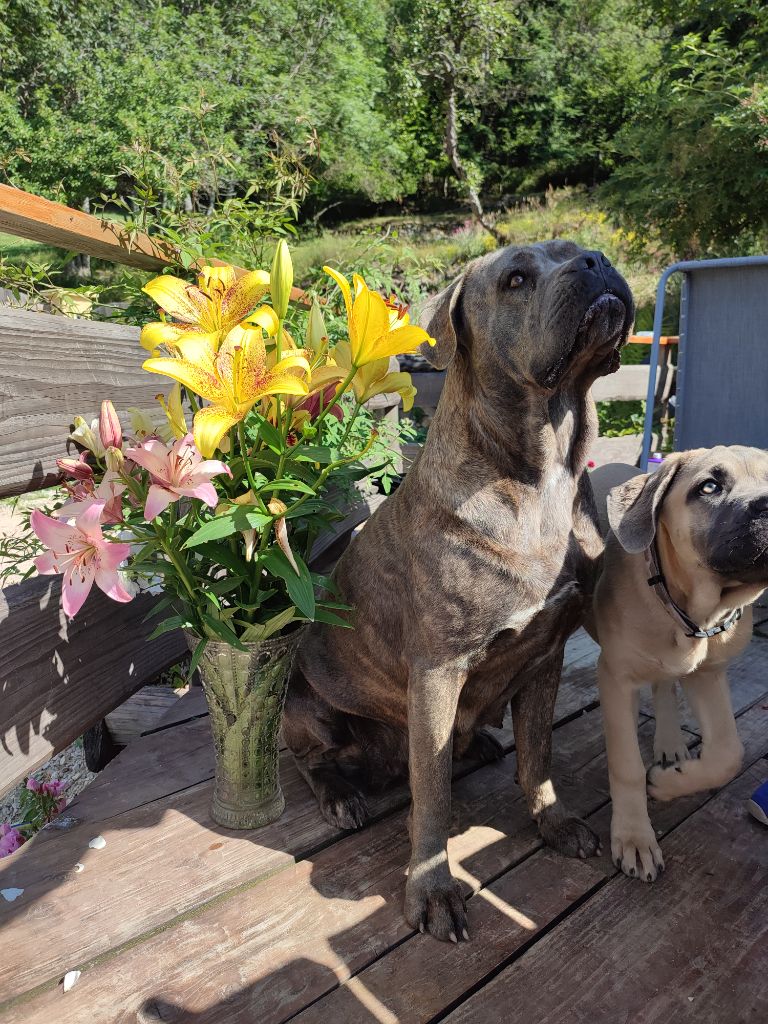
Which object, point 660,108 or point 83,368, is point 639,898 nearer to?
point 83,368

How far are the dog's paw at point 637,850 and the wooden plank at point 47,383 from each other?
1672 mm

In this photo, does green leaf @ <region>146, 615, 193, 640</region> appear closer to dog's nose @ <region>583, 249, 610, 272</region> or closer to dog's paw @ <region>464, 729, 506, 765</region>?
dog's paw @ <region>464, 729, 506, 765</region>

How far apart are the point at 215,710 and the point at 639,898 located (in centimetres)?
112

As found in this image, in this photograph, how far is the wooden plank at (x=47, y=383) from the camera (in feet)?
5.52

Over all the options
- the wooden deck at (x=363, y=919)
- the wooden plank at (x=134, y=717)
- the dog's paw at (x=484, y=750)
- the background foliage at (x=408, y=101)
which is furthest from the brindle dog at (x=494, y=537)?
the wooden plank at (x=134, y=717)

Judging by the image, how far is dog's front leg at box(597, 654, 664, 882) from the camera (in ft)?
5.89

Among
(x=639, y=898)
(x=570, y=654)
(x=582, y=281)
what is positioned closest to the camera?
(x=582, y=281)

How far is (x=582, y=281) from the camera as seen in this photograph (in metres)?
1.61

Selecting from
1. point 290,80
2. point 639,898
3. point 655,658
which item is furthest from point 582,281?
point 290,80

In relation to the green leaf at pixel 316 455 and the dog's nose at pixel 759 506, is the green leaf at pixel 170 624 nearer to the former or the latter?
the green leaf at pixel 316 455

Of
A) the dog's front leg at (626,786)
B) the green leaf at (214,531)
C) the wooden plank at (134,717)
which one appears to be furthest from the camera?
the wooden plank at (134,717)

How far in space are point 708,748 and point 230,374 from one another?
147cm

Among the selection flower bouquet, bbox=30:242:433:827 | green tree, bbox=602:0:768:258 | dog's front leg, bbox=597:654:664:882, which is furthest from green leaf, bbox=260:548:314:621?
green tree, bbox=602:0:768:258

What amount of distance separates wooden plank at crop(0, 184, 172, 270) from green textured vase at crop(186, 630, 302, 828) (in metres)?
1.09
